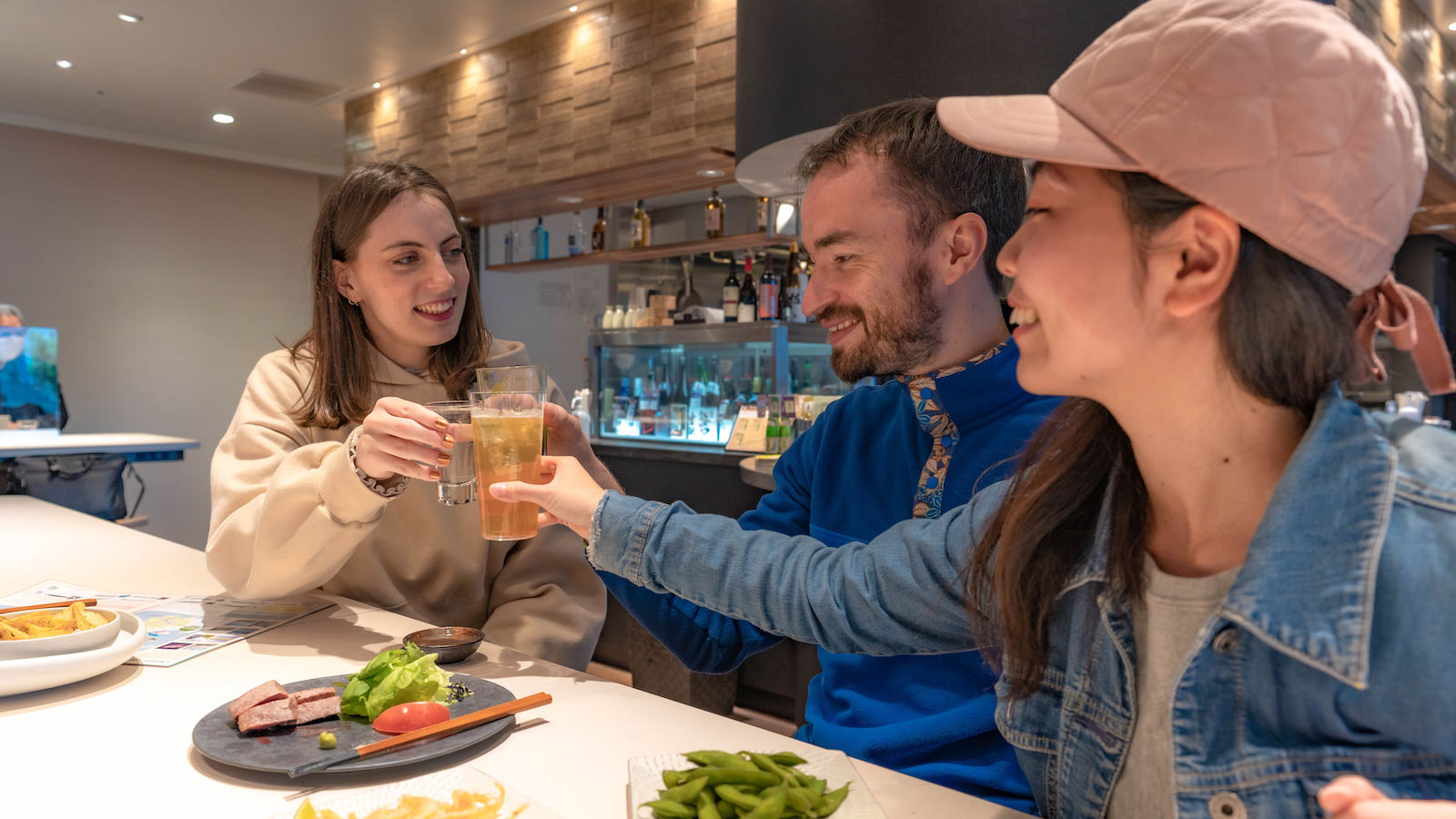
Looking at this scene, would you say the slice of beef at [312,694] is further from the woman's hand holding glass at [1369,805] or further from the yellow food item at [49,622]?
the woman's hand holding glass at [1369,805]

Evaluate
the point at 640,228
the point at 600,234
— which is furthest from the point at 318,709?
the point at 600,234

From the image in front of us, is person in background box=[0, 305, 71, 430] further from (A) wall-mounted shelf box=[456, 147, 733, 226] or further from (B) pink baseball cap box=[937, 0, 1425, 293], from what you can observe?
(B) pink baseball cap box=[937, 0, 1425, 293]

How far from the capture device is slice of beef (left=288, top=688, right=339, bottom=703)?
3.80ft

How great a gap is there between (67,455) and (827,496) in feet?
13.3

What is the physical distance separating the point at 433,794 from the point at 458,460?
62 cm

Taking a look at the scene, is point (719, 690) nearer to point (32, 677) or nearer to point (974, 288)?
point (974, 288)

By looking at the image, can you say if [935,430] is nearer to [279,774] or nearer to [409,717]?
[409,717]

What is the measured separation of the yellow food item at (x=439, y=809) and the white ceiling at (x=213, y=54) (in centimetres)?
590

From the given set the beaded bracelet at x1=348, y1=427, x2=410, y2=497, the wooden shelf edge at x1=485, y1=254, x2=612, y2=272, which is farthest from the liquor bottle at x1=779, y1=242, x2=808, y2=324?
the beaded bracelet at x1=348, y1=427, x2=410, y2=497

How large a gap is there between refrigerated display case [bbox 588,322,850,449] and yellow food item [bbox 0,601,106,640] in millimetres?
4022

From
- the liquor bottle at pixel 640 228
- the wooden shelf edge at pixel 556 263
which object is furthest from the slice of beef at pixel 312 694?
the wooden shelf edge at pixel 556 263

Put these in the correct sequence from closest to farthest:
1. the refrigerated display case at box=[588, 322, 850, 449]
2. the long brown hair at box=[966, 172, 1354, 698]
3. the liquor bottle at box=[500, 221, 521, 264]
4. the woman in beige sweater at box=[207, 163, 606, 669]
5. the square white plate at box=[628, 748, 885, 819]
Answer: the long brown hair at box=[966, 172, 1354, 698]
the square white plate at box=[628, 748, 885, 819]
the woman in beige sweater at box=[207, 163, 606, 669]
the refrigerated display case at box=[588, 322, 850, 449]
the liquor bottle at box=[500, 221, 521, 264]

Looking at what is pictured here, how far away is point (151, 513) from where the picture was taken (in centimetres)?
954

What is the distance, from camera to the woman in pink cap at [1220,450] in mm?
708
